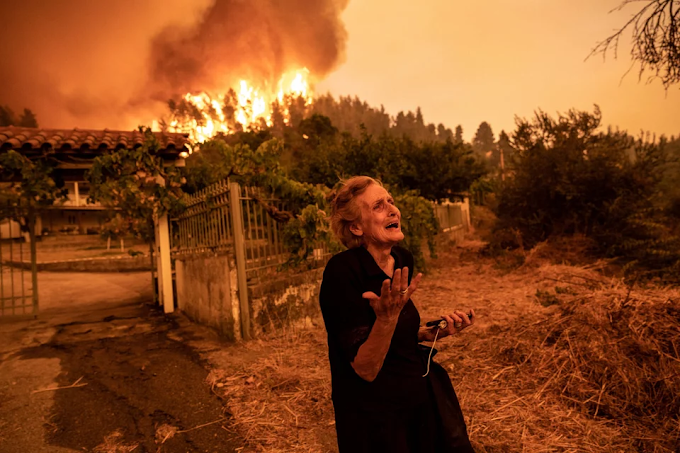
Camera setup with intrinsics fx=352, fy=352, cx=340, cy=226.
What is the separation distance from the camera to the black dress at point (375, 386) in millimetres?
1314

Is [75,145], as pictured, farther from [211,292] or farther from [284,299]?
[284,299]

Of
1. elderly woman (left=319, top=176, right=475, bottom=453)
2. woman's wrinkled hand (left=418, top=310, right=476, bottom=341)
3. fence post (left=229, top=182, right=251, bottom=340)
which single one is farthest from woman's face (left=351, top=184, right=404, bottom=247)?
fence post (left=229, top=182, right=251, bottom=340)

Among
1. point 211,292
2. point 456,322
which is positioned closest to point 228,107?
point 211,292

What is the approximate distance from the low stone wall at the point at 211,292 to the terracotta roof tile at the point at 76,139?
8.13ft

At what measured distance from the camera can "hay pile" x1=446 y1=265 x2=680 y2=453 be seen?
2463 millimetres

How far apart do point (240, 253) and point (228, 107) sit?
27.2 meters

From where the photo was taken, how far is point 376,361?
1.16 m

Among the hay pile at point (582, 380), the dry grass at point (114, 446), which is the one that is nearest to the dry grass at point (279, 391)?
the dry grass at point (114, 446)

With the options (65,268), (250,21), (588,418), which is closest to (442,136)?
(250,21)

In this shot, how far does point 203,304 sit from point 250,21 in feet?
57.7

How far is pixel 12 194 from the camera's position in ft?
21.6

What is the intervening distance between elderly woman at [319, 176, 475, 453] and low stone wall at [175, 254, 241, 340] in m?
3.83

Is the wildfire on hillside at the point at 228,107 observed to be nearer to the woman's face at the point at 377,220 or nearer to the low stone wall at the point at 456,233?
the low stone wall at the point at 456,233

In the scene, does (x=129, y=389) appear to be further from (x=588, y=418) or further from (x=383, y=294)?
(x=588, y=418)
